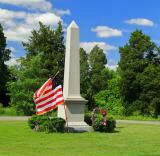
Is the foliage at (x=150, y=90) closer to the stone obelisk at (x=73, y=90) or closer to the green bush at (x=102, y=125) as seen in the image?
the green bush at (x=102, y=125)

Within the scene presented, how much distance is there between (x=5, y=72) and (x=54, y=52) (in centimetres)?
937

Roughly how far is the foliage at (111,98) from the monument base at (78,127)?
114 ft

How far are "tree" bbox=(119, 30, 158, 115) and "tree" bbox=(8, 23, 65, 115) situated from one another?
33.8ft

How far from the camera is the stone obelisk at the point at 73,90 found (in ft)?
67.1

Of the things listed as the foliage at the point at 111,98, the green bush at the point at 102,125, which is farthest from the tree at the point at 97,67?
the green bush at the point at 102,125

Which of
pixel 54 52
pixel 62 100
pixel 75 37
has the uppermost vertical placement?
pixel 54 52

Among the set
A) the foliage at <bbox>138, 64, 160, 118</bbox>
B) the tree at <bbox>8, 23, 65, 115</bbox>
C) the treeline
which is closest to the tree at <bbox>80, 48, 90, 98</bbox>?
the treeline

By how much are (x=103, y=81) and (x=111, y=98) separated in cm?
964

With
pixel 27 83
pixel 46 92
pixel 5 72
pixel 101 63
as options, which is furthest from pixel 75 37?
pixel 101 63

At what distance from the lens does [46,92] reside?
19156mm

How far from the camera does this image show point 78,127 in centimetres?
2047

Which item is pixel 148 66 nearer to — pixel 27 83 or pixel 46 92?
pixel 27 83

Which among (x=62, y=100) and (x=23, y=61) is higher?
(x=23, y=61)

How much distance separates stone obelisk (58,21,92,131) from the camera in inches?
805
